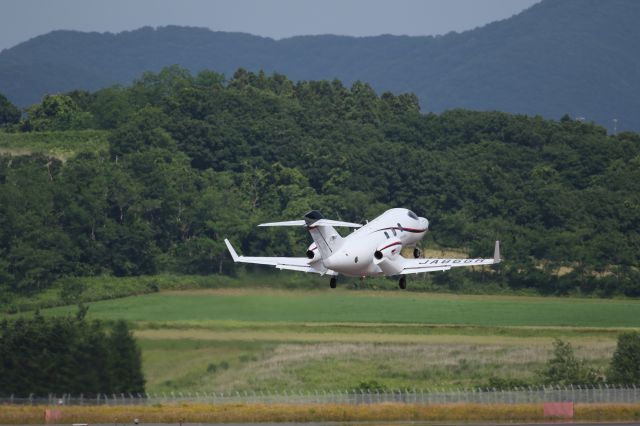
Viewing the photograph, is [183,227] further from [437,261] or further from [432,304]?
[437,261]

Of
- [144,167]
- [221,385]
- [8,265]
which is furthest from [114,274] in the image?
[221,385]

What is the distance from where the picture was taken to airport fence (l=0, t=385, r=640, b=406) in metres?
88.2

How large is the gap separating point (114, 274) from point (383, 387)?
49387 mm

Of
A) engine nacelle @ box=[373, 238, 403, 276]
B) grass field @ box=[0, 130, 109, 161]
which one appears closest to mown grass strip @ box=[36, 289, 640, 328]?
engine nacelle @ box=[373, 238, 403, 276]

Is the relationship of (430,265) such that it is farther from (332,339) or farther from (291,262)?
(332,339)

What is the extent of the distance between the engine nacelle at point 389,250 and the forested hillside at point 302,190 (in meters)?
28.2

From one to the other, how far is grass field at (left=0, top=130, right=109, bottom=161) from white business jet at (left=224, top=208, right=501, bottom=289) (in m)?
95.4

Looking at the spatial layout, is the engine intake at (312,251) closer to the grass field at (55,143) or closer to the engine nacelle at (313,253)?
the engine nacelle at (313,253)

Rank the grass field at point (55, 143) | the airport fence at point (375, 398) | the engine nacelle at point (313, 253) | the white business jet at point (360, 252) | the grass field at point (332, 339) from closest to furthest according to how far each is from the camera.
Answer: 1. the white business jet at point (360, 252)
2. the engine nacelle at point (313, 253)
3. the airport fence at point (375, 398)
4. the grass field at point (332, 339)
5. the grass field at point (55, 143)

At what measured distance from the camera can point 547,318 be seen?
4515 inches

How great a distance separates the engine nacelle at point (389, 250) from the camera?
8557 cm

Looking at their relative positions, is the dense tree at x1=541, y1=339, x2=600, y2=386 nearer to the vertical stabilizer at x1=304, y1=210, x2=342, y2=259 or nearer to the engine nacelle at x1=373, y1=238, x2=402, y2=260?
the engine nacelle at x1=373, y1=238, x2=402, y2=260

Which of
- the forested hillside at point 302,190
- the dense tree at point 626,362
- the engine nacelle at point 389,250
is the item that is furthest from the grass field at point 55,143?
the engine nacelle at point 389,250

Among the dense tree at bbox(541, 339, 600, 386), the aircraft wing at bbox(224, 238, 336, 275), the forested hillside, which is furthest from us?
the forested hillside
